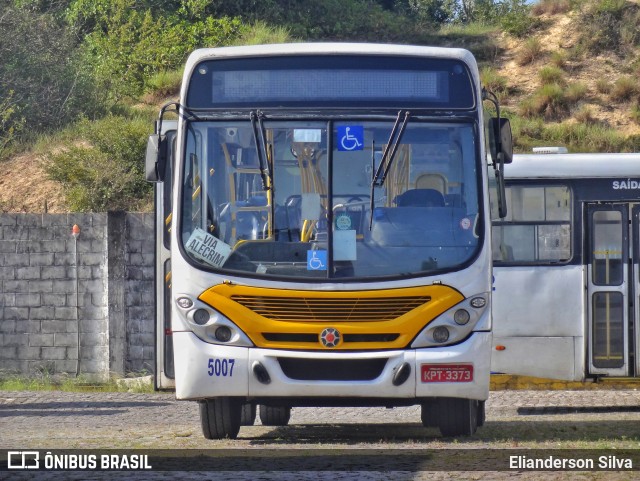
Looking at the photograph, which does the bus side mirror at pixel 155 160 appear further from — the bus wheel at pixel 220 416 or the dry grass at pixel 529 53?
the dry grass at pixel 529 53

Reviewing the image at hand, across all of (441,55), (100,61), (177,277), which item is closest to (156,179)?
(177,277)

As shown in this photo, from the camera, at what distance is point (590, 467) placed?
7.87 m

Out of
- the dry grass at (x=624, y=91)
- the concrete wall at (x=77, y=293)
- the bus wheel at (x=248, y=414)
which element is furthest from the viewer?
the dry grass at (x=624, y=91)

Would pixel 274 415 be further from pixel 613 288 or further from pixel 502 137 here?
pixel 613 288

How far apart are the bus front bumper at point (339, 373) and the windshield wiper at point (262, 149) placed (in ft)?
4.52

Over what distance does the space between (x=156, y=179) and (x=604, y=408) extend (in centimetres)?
713

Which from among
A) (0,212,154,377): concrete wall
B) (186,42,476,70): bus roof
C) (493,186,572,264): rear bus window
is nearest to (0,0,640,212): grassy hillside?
(0,212,154,377): concrete wall

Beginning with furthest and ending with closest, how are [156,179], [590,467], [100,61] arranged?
[100,61]
[156,179]
[590,467]

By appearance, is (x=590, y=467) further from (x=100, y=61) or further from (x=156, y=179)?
(x=100, y=61)

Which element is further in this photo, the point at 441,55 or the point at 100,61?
the point at 100,61

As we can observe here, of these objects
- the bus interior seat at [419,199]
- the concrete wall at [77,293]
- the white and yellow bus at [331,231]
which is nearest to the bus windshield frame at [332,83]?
the white and yellow bus at [331,231]

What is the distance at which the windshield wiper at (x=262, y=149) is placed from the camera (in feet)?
32.1

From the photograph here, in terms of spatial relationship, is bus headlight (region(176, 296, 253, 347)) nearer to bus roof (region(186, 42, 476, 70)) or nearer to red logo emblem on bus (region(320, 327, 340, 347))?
red logo emblem on bus (region(320, 327, 340, 347))

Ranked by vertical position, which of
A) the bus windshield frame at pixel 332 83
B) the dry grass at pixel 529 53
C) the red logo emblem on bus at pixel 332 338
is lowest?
the red logo emblem on bus at pixel 332 338
